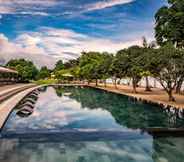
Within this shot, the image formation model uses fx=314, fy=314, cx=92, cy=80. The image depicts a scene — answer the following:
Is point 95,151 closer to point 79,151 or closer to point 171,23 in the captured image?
point 79,151

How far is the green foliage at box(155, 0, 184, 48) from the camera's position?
20.3 m

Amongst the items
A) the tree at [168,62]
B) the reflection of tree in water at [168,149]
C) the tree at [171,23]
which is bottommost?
the reflection of tree in water at [168,149]

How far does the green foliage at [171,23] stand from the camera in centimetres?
2028

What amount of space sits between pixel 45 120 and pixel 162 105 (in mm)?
8439

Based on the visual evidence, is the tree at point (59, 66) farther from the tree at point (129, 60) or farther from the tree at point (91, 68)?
the tree at point (129, 60)

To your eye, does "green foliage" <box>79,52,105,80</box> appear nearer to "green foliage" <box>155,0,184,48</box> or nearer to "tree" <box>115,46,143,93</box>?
"tree" <box>115,46,143,93</box>

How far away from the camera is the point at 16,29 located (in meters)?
70.0

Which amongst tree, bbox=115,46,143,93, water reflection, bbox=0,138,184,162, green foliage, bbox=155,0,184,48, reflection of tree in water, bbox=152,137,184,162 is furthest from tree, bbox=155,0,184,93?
water reflection, bbox=0,138,184,162

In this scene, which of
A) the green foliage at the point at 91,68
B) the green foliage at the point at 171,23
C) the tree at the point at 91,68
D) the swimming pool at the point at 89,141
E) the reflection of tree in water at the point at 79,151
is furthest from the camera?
the tree at the point at 91,68

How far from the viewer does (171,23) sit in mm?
21203

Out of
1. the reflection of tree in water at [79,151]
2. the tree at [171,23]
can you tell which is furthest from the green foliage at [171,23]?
the reflection of tree in water at [79,151]

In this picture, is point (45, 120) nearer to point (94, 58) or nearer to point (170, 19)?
point (170, 19)

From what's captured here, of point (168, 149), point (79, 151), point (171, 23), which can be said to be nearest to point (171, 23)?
point (171, 23)

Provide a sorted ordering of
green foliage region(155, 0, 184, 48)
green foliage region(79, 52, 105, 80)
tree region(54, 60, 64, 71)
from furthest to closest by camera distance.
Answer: tree region(54, 60, 64, 71) < green foliage region(79, 52, 105, 80) < green foliage region(155, 0, 184, 48)
